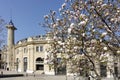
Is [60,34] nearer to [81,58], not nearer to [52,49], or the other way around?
[52,49]

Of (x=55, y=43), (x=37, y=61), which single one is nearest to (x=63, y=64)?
(x=55, y=43)

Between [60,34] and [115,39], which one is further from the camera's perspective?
[60,34]

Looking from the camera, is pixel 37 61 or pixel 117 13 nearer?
pixel 117 13

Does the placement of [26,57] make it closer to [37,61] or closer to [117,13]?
[37,61]

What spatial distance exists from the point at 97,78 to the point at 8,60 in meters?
96.2

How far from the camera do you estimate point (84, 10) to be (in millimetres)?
9492

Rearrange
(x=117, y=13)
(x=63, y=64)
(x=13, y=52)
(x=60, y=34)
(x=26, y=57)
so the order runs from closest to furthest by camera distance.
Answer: (x=117, y=13) < (x=63, y=64) < (x=60, y=34) < (x=26, y=57) < (x=13, y=52)

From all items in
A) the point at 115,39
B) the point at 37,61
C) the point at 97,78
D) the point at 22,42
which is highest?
the point at 22,42

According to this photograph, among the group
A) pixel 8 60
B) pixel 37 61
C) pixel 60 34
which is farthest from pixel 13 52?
pixel 60 34

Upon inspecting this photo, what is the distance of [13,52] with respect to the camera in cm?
9888

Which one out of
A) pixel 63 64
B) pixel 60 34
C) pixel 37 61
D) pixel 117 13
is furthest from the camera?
pixel 37 61

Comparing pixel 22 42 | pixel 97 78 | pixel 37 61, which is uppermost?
pixel 22 42

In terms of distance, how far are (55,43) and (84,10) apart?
193 cm

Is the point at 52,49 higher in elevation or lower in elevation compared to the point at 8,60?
lower
